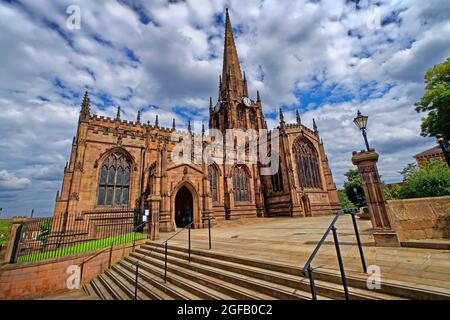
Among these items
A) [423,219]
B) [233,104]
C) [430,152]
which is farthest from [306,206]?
[430,152]

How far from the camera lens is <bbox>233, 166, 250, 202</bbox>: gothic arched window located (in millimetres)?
23766

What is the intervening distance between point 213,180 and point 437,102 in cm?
1989

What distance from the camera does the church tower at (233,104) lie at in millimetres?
32234

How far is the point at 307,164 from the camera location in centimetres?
2544

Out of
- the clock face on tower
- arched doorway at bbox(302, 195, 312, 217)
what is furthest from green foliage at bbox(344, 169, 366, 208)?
the clock face on tower

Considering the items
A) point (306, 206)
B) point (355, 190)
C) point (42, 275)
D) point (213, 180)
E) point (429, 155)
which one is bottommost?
point (42, 275)

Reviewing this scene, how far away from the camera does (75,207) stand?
13516 mm

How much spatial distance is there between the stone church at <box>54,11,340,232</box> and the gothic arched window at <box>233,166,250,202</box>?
0.13 metres

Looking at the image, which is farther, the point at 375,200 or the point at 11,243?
the point at 11,243

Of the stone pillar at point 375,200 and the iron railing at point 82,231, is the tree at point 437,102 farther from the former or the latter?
the iron railing at point 82,231

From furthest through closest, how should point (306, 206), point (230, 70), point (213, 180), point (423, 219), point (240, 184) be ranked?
point (230, 70), point (240, 184), point (306, 206), point (213, 180), point (423, 219)

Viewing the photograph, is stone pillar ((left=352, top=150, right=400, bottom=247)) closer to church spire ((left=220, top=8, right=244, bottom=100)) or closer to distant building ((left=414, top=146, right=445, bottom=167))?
church spire ((left=220, top=8, right=244, bottom=100))

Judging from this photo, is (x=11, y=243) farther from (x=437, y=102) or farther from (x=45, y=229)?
(x=437, y=102)

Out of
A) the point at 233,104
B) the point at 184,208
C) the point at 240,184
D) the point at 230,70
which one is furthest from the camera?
the point at 230,70
